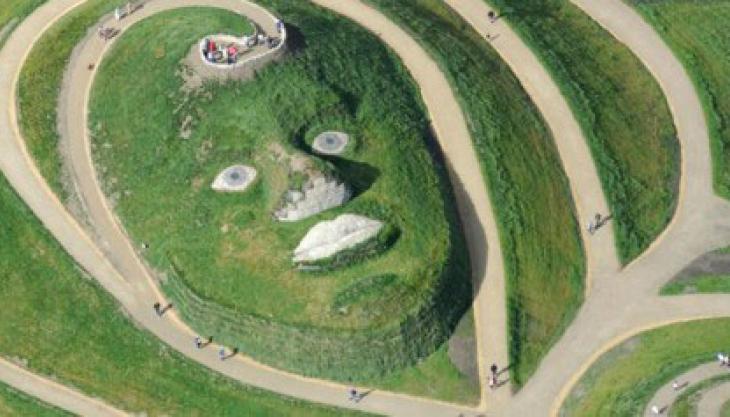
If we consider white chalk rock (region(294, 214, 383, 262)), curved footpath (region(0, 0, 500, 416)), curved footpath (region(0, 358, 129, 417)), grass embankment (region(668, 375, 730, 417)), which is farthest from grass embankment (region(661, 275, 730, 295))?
curved footpath (region(0, 358, 129, 417))

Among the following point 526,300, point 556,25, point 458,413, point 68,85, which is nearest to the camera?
point 458,413

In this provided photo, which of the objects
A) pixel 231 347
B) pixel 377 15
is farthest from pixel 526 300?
pixel 377 15

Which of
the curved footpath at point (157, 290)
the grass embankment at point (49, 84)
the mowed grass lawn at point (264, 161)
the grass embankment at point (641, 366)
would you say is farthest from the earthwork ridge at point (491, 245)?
the mowed grass lawn at point (264, 161)

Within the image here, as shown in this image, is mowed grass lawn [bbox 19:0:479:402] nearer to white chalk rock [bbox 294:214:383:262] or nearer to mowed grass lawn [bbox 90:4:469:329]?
mowed grass lawn [bbox 90:4:469:329]

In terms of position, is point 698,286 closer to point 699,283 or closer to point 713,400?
point 699,283

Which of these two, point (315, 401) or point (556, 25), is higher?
point (556, 25)

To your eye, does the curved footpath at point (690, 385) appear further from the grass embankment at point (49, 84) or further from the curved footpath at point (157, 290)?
the grass embankment at point (49, 84)

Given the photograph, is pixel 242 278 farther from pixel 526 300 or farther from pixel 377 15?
pixel 377 15
